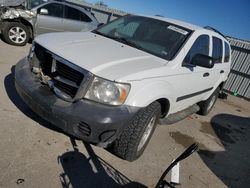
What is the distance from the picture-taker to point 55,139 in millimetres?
3453

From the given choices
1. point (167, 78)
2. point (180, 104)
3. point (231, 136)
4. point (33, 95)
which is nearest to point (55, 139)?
point (33, 95)

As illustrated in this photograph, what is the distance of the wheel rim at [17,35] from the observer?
301 inches

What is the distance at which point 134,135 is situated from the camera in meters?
3.10

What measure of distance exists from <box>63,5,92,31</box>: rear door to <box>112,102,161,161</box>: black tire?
651 centimetres

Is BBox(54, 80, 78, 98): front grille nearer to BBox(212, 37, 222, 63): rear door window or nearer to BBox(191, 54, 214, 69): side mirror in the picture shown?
BBox(191, 54, 214, 69): side mirror

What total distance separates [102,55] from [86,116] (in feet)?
2.91

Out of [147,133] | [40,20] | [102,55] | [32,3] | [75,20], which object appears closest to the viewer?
[102,55]

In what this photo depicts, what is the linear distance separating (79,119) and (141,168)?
48.0 inches

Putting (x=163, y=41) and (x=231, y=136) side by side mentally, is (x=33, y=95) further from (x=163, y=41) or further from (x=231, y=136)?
(x=231, y=136)

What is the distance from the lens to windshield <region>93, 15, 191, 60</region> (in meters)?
3.85

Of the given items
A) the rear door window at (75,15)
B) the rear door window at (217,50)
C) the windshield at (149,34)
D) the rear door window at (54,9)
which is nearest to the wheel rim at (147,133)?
the windshield at (149,34)

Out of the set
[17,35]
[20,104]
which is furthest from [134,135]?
[17,35]

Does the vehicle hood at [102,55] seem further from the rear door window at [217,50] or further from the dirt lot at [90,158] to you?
the rear door window at [217,50]

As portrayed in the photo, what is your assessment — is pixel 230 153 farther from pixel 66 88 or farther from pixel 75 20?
pixel 75 20
